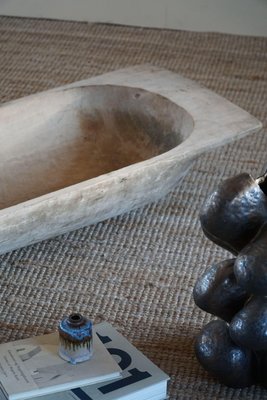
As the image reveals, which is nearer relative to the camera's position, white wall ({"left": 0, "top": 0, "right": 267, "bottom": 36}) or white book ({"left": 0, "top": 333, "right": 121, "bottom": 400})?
white book ({"left": 0, "top": 333, "right": 121, "bottom": 400})

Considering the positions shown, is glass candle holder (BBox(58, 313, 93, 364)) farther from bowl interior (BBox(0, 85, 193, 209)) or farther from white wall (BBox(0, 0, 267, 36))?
white wall (BBox(0, 0, 267, 36))

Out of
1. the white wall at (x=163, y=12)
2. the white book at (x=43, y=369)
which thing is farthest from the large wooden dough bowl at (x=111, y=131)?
the white wall at (x=163, y=12)

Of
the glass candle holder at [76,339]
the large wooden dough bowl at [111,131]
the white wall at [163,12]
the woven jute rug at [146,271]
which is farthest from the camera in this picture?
the white wall at [163,12]

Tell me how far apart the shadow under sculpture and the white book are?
0.14m

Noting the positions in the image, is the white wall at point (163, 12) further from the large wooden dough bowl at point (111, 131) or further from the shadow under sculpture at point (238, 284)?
the shadow under sculpture at point (238, 284)

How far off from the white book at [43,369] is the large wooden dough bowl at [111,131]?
298 millimetres

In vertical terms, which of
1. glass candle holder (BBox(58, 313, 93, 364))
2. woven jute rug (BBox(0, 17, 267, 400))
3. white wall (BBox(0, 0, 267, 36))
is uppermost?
glass candle holder (BBox(58, 313, 93, 364))

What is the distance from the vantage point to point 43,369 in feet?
4.06

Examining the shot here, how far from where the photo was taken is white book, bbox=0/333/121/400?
47.3 inches

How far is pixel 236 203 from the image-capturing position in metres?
1.15

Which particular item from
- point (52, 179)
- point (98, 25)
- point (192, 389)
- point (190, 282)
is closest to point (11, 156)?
point (52, 179)

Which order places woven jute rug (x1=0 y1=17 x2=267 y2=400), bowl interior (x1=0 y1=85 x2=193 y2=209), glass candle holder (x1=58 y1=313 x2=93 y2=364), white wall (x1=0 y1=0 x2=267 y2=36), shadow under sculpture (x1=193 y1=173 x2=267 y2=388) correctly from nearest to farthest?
shadow under sculpture (x1=193 y1=173 x2=267 y2=388), glass candle holder (x1=58 y1=313 x2=93 y2=364), woven jute rug (x1=0 y1=17 x2=267 y2=400), bowl interior (x1=0 y1=85 x2=193 y2=209), white wall (x1=0 y1=0 x2=267 y2=36)

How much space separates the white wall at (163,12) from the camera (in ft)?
8.47

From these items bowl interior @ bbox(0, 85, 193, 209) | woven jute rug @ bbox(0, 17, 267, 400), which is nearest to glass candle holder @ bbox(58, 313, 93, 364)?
woven jute rug @ bbox(0, 17, 267, 400)
